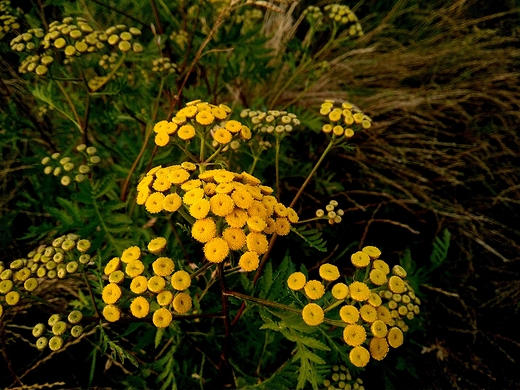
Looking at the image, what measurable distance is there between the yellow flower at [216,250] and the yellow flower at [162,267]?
0.18m

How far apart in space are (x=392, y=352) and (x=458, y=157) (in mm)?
1968

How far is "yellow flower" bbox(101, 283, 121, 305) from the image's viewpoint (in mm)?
1390

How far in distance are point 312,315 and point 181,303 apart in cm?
46

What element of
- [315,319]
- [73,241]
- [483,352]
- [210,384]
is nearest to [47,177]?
[73,241]

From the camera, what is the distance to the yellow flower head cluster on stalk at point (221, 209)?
1337 mm

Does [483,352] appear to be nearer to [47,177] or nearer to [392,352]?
[392,352]

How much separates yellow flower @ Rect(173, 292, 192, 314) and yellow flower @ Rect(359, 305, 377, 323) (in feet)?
2.03

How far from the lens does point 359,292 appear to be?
4.60 feet

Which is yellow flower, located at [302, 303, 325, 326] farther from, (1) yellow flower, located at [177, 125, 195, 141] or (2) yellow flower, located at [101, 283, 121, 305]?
(1) yellow flower, located at [177, 125, 195, 141]

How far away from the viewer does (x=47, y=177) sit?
2650 mm

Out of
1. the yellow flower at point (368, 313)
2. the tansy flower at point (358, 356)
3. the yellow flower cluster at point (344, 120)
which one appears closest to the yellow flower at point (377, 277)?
the yellow flower at point (368, 313)

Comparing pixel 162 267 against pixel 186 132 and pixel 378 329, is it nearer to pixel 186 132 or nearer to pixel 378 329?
pixel 186 132

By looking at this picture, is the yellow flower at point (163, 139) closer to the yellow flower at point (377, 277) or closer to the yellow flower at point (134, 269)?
the yellow flower at point (134, 269)

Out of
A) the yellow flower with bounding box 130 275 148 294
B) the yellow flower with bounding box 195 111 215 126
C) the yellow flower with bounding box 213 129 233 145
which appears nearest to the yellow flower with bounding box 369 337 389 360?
the yellow flower with bounding box 130 275 148 294
